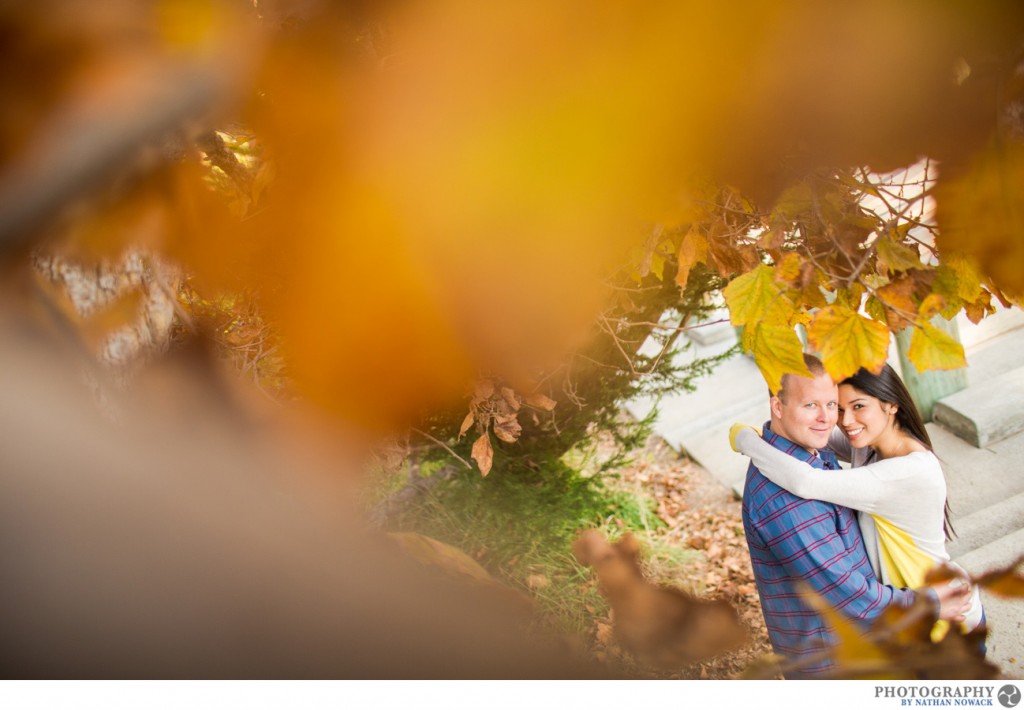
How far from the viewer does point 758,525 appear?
1.24 m

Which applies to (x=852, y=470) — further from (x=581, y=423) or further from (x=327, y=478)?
(x=581, y=423)

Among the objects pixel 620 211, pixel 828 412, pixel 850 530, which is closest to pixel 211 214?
pixel 620 211

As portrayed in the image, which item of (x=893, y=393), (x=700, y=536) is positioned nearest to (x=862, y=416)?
(x=893, y=393)

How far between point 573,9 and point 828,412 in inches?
32.3

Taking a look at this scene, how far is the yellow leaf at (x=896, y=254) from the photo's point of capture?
0.83 m

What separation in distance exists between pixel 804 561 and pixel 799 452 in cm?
20

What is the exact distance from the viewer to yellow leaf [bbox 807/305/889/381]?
2.62ft

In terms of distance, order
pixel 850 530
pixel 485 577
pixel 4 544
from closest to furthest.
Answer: pixel 4 544
pixel 485 577
pixel 850 530

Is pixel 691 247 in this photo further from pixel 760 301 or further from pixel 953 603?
pixel 953 603

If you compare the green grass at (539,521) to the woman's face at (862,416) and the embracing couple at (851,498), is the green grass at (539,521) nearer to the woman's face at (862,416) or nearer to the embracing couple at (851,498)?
the embracing couple at (851,498)

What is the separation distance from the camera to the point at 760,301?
0.86m

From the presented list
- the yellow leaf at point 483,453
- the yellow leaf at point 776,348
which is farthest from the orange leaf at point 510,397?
the yellow leaf at point 776,348

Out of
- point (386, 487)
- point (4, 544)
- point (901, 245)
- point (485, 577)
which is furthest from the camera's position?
point (386, 487)

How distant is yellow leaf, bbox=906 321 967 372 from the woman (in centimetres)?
37
